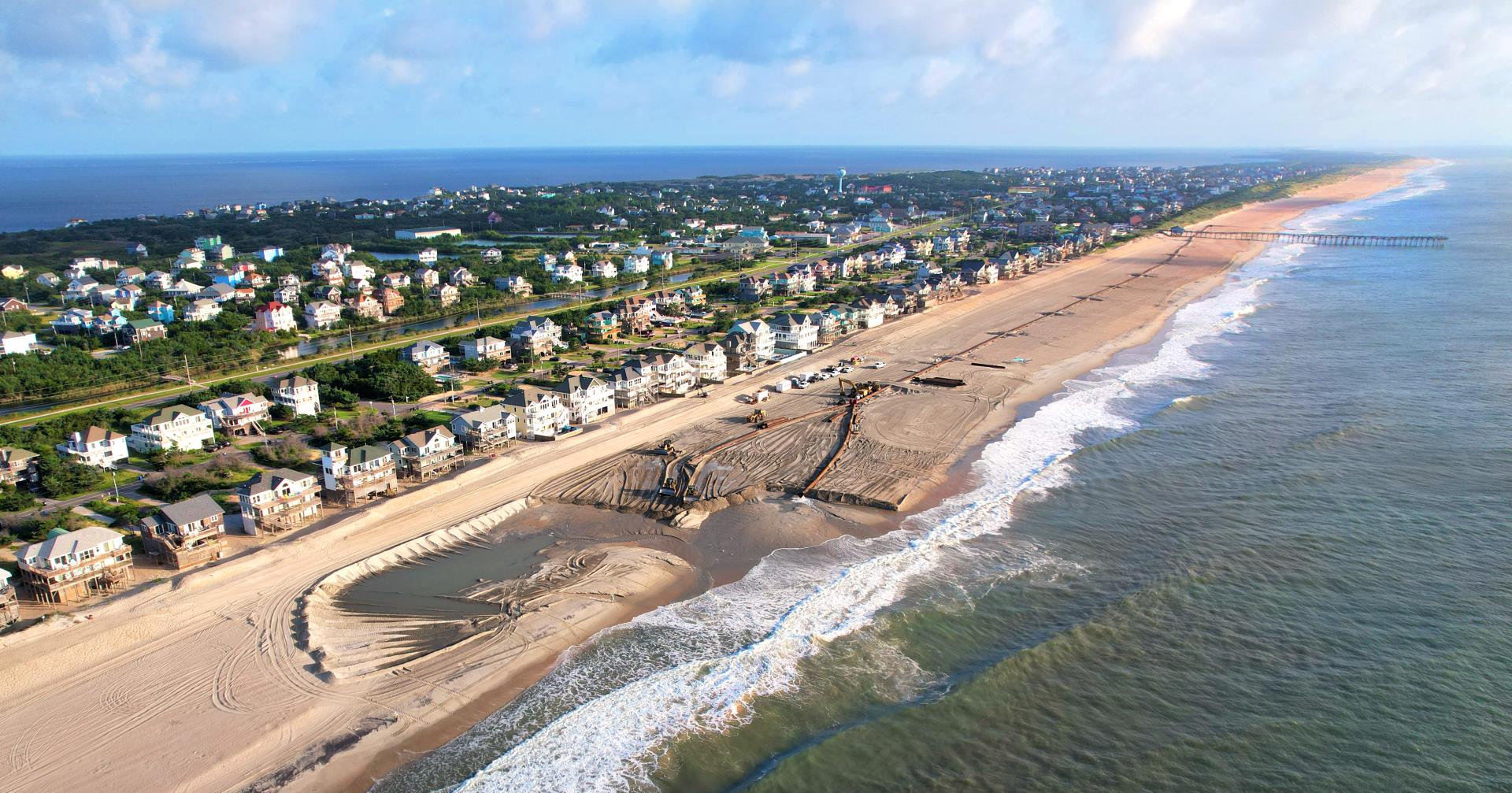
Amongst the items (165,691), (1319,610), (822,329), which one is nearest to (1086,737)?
(1319,610)

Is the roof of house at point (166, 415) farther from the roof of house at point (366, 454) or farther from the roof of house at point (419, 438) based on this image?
the roof of house at point (366, 454)

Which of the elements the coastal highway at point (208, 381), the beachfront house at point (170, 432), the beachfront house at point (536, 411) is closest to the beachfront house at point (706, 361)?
the beachfront house at point (536, 411)

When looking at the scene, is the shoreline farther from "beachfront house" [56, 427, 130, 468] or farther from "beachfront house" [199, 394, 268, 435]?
"beachfront house" [56, 427, 130, 468]

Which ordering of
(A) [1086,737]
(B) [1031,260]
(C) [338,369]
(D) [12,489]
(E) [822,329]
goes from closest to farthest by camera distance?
(A) [1086,737]
(D) [12,489]
(C) [338,369]
(E) [822,329]
(B) [1031,260]

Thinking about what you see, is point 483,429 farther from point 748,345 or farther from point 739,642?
point 748,345

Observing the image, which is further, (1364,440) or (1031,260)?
(1031,260)

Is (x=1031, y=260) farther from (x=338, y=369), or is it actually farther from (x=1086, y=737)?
(x=1086, y=737)

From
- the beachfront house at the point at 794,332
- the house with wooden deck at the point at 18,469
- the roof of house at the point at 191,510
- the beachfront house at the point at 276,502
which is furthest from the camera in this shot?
the beachfront house at the point at 794,332
